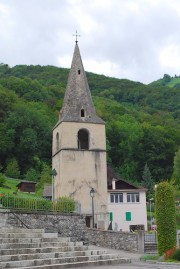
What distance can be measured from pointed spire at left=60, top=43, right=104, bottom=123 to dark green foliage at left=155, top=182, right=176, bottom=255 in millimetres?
17944

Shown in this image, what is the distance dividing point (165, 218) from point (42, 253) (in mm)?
8504

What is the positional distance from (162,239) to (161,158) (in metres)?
66.3

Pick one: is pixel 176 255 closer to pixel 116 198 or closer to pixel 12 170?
pixel 116 198

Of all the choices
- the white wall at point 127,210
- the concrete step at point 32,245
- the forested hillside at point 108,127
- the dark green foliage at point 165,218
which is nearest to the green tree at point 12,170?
the forested hillside at point 108,127

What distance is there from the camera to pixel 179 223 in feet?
169

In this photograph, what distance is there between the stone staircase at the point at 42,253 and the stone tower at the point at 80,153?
17054 millimetres

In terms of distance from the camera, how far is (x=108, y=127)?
300 feet

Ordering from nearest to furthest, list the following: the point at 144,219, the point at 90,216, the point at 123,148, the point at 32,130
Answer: the point at 90,216 < the point at 144,219 < the point at 32,130 < the point at 123,148

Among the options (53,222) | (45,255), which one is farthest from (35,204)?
(45,255)

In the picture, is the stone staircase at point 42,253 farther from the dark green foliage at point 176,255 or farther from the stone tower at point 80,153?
the stone tower at point 80,153

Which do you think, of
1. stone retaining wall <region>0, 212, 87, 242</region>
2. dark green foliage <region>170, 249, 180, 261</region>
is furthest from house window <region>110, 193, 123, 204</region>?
dark green foliage <region>170, 249, 180, 261</region>

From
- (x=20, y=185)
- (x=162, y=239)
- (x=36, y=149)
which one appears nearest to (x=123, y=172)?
(x=36, y=149)

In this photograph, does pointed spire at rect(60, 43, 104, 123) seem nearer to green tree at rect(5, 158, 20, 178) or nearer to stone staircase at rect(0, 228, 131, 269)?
stone staircase at rect(0, 228, 131, 269)

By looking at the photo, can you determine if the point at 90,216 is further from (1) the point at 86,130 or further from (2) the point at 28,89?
(2) the point at 28,89
